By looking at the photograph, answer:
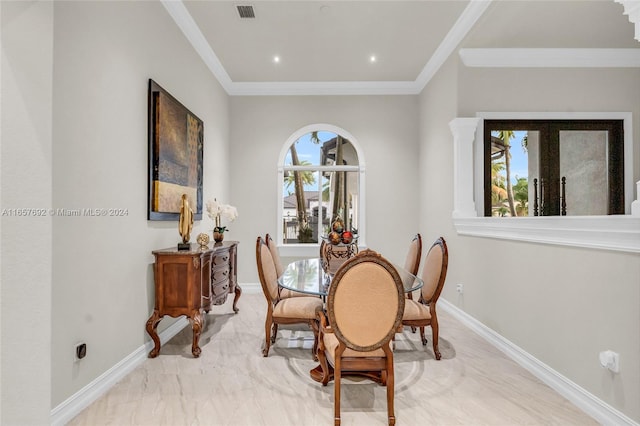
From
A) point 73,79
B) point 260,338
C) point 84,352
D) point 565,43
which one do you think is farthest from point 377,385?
point 565,43

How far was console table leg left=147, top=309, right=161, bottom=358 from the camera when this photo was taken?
2.67 m

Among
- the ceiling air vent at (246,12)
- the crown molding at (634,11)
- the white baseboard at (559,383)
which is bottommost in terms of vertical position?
the white baseboard at (559,383)

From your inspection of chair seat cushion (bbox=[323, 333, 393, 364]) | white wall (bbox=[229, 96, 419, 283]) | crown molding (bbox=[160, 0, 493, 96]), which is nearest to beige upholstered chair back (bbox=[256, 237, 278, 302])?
chair seat cushion (bbox=[323, 333, 393, 364])

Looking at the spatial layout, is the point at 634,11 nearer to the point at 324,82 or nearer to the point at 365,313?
the point at 365,313

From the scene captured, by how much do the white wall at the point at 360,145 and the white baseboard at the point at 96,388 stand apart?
2626 millimetres

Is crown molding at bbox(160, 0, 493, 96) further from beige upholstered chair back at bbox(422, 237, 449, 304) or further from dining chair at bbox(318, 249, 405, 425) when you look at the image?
dining chair at bbox(318, 249, 405, 425)

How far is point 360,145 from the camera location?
513 centimetres

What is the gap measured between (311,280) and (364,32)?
2836 mm

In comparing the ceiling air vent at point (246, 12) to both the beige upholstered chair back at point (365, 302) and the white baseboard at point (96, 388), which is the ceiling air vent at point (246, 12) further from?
the white baseboard at point (96, 388)

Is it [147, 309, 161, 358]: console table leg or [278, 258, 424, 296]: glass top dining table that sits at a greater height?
[278, 258, 424, 296]: glass top dining table

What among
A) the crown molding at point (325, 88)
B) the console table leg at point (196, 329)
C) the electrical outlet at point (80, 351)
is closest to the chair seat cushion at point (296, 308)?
the console table leg at point (196, 329)

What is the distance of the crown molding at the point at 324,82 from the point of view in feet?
10.4

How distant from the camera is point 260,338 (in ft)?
10.3

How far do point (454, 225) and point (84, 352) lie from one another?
3642 millimetres
